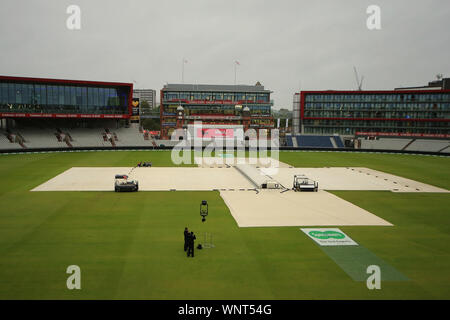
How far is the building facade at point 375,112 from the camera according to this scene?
99.4m

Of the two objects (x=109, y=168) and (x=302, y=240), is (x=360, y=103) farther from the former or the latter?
(x=302, y=240)

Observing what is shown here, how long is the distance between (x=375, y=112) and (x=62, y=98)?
3462 inches

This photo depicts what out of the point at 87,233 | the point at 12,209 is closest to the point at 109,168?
the point at 12,209

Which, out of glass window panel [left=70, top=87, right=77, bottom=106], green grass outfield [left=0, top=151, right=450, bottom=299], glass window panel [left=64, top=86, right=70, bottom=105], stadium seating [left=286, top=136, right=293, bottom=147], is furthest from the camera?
stadium seating [left=286, top=136, right=293, bottom=147]

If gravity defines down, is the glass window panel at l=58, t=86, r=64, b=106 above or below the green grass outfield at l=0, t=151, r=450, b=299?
above

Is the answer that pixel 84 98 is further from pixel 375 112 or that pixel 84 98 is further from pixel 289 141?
pixel 375 112

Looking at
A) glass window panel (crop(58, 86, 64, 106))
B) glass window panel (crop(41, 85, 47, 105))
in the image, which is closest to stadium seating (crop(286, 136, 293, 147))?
glass window panel (crop(58, 86, 64, 106))

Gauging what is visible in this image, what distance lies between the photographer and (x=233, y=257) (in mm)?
16062

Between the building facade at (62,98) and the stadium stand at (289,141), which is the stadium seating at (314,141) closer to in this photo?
the stadium stand at (289,141)

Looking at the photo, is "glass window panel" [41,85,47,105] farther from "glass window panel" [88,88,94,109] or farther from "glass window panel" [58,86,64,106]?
"glass window panel" [88,88,94,109]

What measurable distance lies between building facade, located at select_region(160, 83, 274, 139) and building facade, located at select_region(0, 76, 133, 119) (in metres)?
21.5

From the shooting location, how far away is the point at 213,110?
11069 cm

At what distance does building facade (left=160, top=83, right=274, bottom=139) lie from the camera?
109 meters
